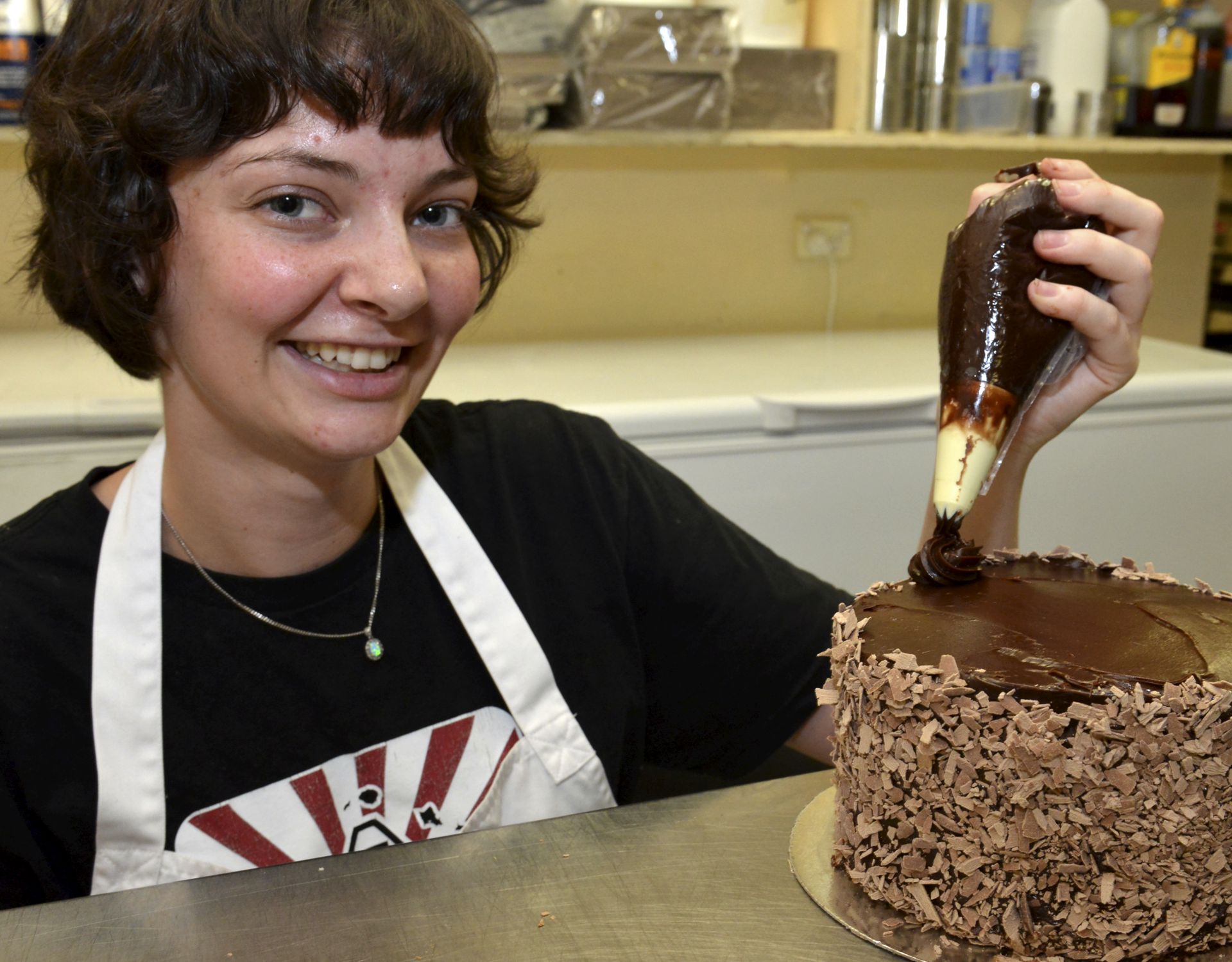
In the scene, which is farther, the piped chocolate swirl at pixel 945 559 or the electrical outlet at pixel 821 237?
the electrical outlet at pixel 821 237

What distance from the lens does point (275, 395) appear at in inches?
32.5

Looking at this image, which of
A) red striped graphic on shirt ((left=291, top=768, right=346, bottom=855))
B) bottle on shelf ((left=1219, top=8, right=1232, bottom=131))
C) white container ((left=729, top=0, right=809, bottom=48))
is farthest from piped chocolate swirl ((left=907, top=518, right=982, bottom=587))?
bottle on shelf ((left=1219, top=8, right=1232, bottom=131))

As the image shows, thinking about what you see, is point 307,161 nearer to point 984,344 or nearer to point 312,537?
point 312,537

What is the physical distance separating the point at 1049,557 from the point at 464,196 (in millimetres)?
462

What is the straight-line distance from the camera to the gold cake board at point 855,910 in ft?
1.88

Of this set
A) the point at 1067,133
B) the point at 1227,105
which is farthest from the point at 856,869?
the point at 1227,105

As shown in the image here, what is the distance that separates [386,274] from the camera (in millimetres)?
781

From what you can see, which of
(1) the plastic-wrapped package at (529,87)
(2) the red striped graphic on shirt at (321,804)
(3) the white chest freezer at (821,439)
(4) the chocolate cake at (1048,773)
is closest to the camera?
(4) the chocolate cake at (1048,773)

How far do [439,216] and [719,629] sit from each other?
0.41 metres

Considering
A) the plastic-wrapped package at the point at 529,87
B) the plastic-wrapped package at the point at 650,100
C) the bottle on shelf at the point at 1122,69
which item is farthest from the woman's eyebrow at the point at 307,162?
the bottle on shelf at the point at 1122,69

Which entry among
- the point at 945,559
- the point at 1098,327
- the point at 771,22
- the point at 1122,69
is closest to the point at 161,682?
the point at 945,559

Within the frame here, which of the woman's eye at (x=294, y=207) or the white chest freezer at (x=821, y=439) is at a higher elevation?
the woman's eye at (x=294, y=207)

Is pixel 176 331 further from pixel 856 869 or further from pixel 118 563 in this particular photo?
pixel 856 869

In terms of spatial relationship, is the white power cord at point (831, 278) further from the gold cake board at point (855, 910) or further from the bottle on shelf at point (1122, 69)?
the gold cake board at point (855, 910)
